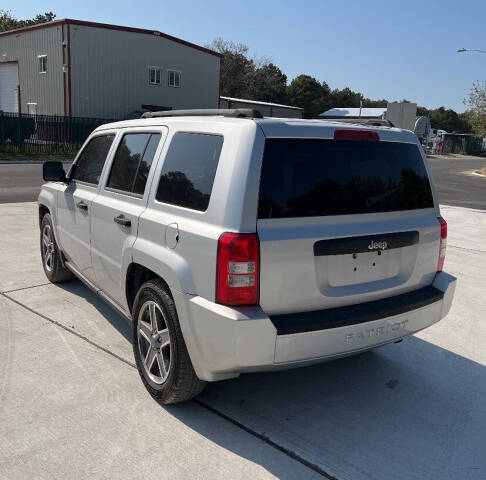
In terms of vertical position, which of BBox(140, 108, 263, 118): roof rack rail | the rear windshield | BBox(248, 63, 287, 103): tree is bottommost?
the rear windshield

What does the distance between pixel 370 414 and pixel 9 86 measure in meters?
40.3

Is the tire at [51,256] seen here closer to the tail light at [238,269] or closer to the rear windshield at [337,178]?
the tail light at [238,269]

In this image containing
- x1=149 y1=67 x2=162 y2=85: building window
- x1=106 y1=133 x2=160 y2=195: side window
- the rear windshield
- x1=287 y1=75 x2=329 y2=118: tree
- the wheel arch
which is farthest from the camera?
x1=287 y1=75 x2=329 y2=118: tree

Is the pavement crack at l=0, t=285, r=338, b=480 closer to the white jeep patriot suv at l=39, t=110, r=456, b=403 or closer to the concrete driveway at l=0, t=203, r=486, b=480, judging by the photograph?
the concrete driveway at l=0, t=203, r=486, b=480

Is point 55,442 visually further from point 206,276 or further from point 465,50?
point 465,50

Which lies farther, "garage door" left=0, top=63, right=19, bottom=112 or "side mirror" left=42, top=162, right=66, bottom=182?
"garage door" left=0, top=63, right=19, bottom=112

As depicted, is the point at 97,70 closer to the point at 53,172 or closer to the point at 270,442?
the point at 53,172

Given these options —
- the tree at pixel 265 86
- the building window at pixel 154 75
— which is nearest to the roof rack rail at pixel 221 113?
the building window at pixel 154 75

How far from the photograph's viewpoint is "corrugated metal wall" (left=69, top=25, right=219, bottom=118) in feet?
104

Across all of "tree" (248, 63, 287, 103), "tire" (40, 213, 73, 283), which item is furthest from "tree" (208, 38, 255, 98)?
"tire" (40, 213, 73, 283)

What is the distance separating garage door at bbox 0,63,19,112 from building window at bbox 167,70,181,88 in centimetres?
1052

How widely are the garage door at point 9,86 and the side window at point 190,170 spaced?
3769 centimetres

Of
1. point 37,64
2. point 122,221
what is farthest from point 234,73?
point 122,221

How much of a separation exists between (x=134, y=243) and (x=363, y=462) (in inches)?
76.8
